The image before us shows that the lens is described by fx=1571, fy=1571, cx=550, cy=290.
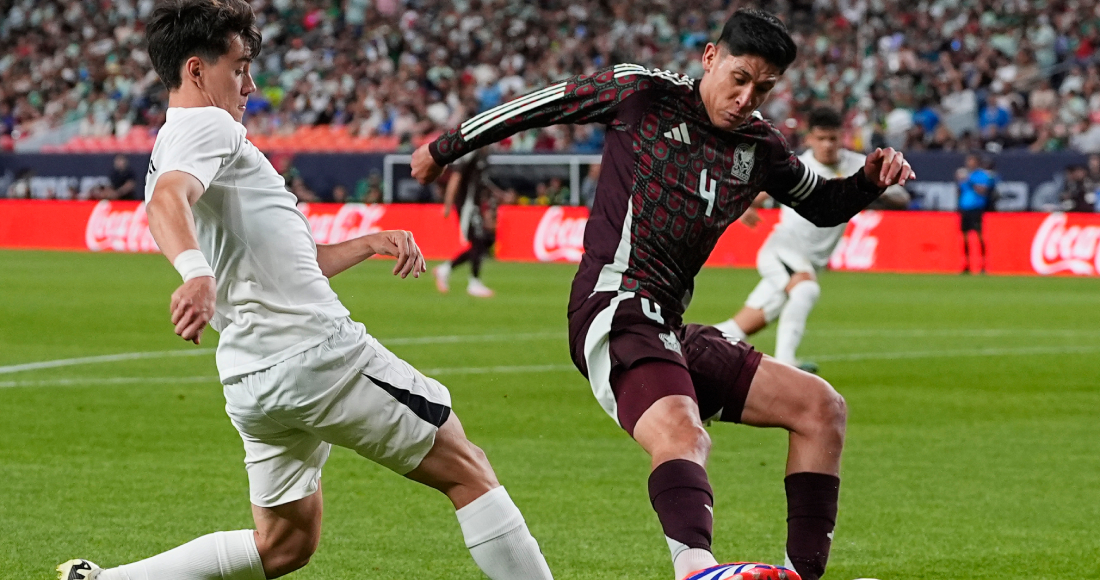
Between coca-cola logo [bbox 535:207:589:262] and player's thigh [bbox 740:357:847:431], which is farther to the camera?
coca-cola logo [bbox 535:207:589:262]

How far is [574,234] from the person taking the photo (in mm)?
26531

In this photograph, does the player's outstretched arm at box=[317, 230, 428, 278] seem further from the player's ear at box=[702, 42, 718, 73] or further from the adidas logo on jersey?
the player's ear at box=[702, 42, 718, 73]

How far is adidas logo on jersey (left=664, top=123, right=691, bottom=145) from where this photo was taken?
16.1ft

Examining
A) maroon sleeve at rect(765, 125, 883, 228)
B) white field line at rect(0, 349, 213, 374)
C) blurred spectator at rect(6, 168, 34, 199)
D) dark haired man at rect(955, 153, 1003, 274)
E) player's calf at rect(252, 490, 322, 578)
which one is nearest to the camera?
player's calf at rect(252, 490, 322, 578)

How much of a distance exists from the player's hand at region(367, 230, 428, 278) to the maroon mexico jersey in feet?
1.45

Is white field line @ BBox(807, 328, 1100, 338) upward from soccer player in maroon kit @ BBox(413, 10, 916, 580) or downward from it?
downward

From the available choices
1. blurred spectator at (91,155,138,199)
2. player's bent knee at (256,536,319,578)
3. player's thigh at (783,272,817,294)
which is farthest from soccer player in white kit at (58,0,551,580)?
Result: blurred spectator at (91,155,138,199)

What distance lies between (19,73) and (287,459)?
135 ft

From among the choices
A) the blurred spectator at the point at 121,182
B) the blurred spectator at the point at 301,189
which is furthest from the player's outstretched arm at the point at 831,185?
the blurred spectator at the point at 121,182

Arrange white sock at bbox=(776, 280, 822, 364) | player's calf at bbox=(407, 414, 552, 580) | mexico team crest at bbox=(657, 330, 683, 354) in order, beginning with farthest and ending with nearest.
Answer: white sock at bbox=(776, 280, 822, 364), mexico team crest at bbox=(657, 330, 683, 354), player's calf at bbox=(407, 414, 552, 580)

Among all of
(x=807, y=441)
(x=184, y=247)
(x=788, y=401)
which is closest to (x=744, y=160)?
(x=788, y=401)

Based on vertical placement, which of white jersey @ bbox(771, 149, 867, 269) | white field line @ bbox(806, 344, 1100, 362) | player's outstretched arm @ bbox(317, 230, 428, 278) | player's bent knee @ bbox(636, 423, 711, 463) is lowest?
white field line @ bbox(806, 344, 1100, 362)

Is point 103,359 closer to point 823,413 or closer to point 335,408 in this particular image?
point 823,413

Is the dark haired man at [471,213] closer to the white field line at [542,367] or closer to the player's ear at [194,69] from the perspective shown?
the white field line at [542,367]
